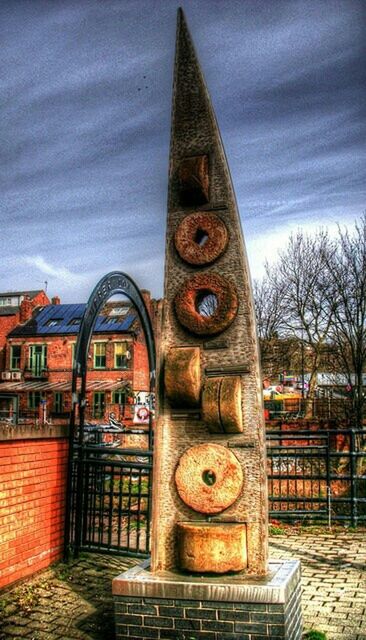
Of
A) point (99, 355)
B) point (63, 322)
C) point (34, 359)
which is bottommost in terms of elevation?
point (34, 359)

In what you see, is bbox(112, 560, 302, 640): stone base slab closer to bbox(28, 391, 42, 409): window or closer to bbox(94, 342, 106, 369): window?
bbox(94, 342, 106, 369): window

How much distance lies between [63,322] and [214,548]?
39904 mm

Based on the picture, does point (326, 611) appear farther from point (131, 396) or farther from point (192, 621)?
point (131, 396)

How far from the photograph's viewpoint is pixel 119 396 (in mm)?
38219

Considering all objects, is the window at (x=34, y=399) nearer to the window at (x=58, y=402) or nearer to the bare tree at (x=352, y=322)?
the window at (x=58, y=402)

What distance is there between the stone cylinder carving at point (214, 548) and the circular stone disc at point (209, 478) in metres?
Result: 0.15

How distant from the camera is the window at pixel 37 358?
42.0 metres

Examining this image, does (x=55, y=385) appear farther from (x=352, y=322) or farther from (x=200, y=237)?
(x=200, y=237)

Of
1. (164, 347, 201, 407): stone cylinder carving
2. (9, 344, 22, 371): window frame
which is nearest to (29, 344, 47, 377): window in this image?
(9, 344, 22, 371): window frame

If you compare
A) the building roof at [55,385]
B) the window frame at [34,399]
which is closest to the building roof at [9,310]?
the building roof at [55,385]

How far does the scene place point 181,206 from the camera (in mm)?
4871

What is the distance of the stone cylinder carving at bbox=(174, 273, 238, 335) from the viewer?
4.56 m

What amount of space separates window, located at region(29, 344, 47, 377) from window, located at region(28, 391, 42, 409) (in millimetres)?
1768

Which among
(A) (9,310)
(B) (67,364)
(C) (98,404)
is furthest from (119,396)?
(A) (9,310)
